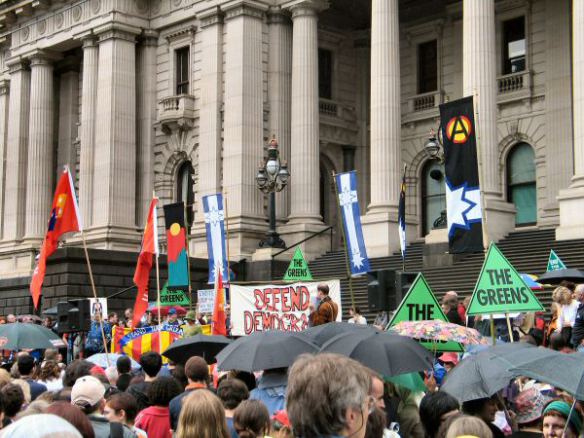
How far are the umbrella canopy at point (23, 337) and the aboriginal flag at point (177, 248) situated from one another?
18.8 feet

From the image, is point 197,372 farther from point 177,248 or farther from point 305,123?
point 305,123

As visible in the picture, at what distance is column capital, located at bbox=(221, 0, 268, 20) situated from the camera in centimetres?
3619

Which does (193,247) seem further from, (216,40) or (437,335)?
(437,335)

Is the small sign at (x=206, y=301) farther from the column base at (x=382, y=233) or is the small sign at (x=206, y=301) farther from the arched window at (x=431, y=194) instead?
the arched window at (x=431, y=194)

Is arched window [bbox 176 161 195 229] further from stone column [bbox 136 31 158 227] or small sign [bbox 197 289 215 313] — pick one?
small sign [bbox 197 289 215 313]

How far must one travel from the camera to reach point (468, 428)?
20.2ft

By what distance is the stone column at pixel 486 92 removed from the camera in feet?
96.2

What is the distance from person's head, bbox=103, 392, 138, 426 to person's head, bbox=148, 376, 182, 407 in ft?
3.28

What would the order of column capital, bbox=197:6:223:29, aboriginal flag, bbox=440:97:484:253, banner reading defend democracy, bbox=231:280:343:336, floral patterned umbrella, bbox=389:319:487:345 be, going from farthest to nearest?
column capital, bbox=197:6:223:29
aboriginal flag, bbox=440:97:484:253
banner reading defend democracy, bbox=231:280:343:336
floral patterned umbrella, bbox=389:319:487:345

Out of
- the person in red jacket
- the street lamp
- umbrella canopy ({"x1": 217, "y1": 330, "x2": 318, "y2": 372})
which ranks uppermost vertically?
the street lamp

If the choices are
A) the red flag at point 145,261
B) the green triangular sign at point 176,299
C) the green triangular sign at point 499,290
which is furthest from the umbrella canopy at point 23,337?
the green triangular sign at point 499,290

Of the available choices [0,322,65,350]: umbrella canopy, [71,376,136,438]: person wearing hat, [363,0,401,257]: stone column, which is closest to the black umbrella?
[0,322,65,350]: umbrella canopy

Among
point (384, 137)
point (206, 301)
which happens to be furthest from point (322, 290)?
point (384, 137)

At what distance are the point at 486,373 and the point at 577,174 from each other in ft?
63.9
